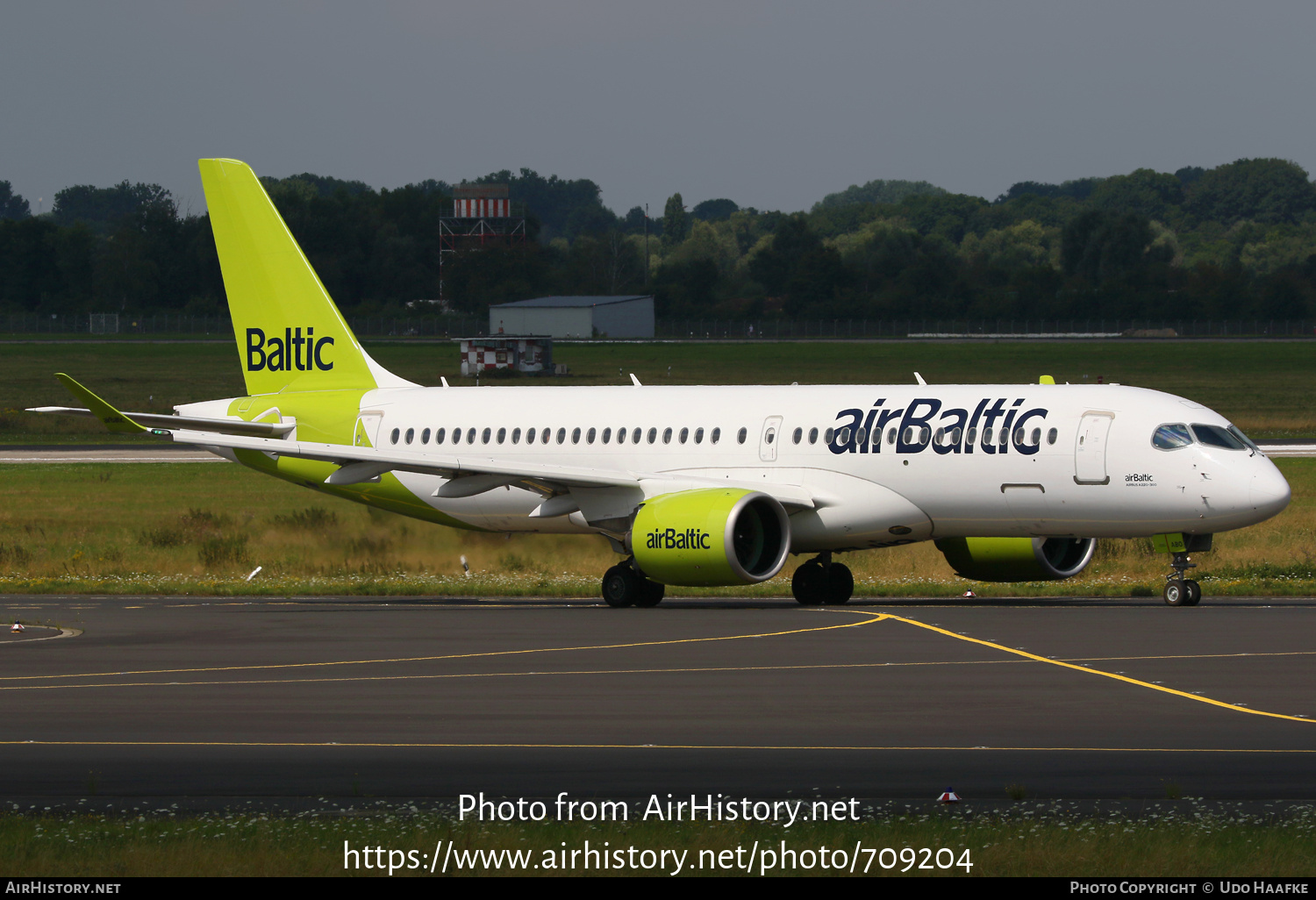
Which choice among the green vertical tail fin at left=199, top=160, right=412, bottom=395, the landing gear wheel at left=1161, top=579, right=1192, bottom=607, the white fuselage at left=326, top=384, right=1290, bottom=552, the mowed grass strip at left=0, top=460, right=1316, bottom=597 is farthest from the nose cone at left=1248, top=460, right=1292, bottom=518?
the green vertical tail fin at left=199, top=160, right=412, bottom=395

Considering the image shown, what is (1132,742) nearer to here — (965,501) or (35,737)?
(35,737)

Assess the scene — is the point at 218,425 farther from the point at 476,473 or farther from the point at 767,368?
the point at 767,368

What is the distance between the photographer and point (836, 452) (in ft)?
115

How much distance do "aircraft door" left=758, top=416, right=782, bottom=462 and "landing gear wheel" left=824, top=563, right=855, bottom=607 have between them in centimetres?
254

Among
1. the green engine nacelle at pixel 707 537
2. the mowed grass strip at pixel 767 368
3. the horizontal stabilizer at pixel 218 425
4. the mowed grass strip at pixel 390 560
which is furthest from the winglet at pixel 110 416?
the mowed grass strip at pixel 767 368

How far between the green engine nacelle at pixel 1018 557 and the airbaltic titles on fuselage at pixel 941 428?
2580 millimetres

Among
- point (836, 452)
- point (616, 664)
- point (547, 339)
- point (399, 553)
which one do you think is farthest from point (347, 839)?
point (547, 339)

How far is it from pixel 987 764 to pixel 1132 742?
214cm

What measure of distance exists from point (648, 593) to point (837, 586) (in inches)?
149

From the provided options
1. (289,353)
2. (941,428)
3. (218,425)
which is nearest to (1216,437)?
(941,428)

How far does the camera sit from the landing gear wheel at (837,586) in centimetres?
3597

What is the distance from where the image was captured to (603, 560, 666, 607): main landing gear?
35.2 m

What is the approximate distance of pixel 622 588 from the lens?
3519cm

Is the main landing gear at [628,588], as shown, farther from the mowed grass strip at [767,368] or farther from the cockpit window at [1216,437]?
the mowed grass strip at [767,368]
